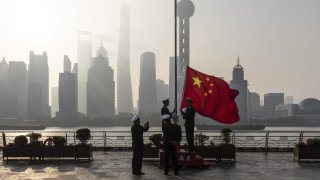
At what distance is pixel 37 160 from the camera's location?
2097 cm

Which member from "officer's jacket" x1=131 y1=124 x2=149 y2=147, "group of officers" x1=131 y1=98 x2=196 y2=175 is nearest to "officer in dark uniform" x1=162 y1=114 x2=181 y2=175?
"group of officers" x1=131 y1=98 x2=196 y2=175

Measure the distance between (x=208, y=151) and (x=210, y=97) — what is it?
2984 mm

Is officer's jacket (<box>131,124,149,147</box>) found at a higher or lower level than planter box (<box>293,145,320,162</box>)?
higher

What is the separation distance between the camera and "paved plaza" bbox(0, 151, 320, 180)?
15934 mm

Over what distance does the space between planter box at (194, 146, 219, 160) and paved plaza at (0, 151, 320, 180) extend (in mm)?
606

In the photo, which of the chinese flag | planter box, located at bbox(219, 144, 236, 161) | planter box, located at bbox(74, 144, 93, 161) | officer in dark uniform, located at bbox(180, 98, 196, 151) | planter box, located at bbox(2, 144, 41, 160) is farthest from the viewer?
planter box, located at bbox(74, 144, 93, 161)

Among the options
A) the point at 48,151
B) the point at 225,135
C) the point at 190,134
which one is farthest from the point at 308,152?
the point at 48,151

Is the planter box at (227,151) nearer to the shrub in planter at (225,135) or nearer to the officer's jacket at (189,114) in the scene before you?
the shrub in planter at (225,135)

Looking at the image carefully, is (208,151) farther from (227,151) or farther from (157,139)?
(157,139)

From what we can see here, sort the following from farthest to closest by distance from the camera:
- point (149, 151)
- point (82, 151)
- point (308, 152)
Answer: point (82, 151), point (149, 151), point (308, 152)

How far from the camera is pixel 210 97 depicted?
18875 mm

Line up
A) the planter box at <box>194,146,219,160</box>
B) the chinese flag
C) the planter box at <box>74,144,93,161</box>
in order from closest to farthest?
the chinese flag < the planter box at <box>194,146,219,160</box> < the planter box at <box>74,144,93,161</box>

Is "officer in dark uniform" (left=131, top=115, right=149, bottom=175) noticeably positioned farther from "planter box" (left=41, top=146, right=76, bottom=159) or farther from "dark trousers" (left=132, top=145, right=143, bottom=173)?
"planter box" (left=41, top=146, right=76, bottom=159)

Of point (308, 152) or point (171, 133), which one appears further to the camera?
point (308, 152)
